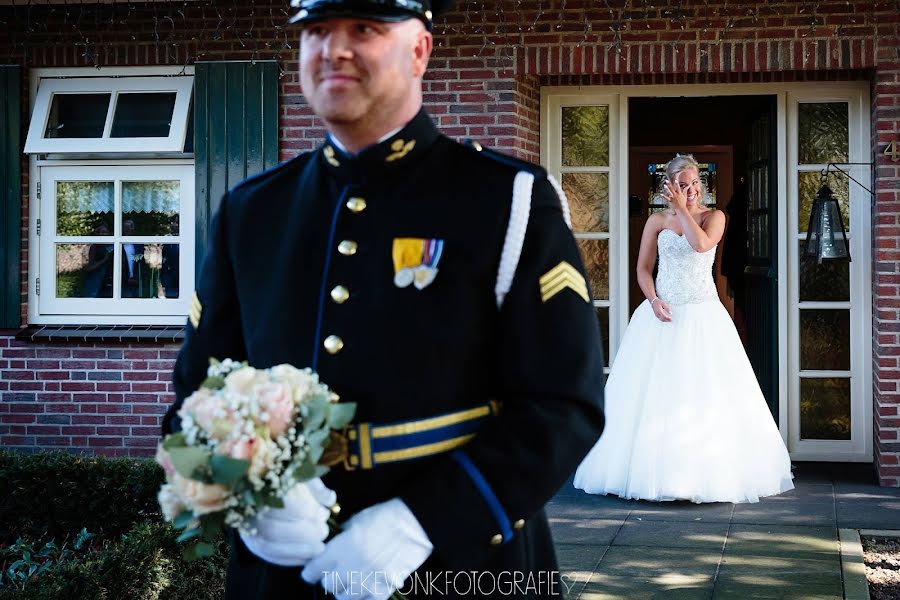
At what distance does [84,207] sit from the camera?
756 centimetres

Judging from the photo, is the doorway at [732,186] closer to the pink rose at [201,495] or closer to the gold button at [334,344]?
the gold button at [334,344]

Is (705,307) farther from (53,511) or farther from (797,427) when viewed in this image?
(53,511)

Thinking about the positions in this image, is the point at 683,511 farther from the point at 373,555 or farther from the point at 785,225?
the point at 373,555

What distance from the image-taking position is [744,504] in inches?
261

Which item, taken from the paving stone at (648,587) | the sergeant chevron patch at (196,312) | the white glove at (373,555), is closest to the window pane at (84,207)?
the paving stone at (648,587)

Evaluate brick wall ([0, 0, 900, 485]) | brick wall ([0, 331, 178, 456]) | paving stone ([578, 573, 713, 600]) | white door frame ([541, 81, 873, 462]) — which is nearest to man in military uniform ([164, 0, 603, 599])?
paving stone ([578, 573, 713, 600])

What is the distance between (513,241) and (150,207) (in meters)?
5.87

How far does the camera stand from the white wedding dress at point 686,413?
665 centimetres

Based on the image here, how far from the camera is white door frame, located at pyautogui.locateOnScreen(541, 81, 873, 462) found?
7.37 meters

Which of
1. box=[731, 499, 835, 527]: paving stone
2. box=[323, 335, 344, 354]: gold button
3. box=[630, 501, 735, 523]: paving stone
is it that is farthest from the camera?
box=[630, 501, 735, 523]: paving stone

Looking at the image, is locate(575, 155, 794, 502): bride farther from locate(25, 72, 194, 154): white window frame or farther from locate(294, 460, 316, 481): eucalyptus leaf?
locate(294, 460, 316, 481): eucalyptus leaf

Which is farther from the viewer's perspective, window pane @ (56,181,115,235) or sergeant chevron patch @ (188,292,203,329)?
window pane @ (56,181,115,235)

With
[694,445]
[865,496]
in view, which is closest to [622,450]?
[694,445]

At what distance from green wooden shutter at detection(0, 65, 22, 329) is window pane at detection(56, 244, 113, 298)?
25 cm
